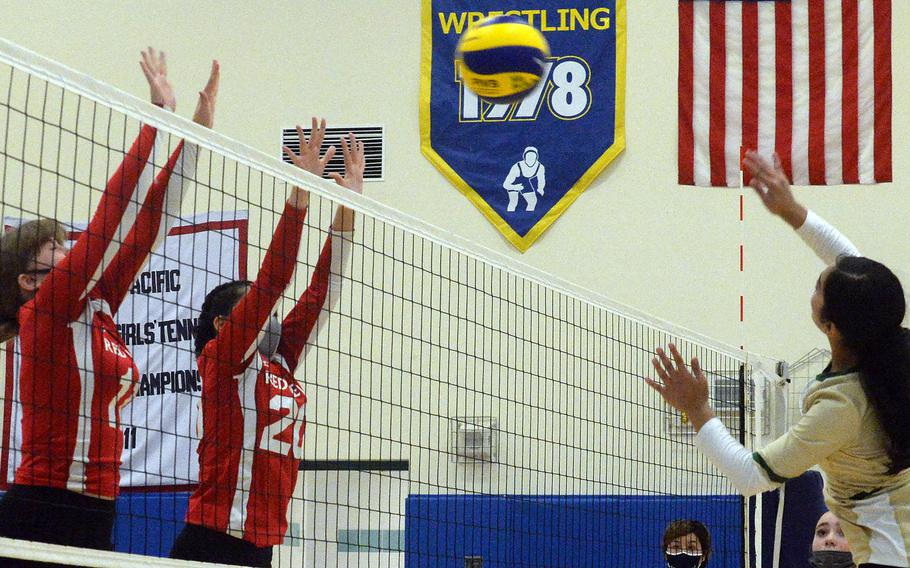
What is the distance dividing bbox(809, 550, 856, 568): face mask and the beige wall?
2840 mm

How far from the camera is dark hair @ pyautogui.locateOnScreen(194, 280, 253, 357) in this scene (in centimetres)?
450

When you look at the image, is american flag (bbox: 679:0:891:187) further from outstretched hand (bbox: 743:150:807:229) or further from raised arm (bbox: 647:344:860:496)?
raised arm (bbox: 647:344:860:496)

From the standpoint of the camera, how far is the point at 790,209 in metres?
3.95

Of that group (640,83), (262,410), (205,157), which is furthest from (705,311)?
(262,410)

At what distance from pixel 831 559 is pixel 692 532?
0.67 m

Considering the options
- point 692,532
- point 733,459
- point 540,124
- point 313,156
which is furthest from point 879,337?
point 540,124

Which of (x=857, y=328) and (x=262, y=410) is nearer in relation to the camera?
(x=857, y=328)

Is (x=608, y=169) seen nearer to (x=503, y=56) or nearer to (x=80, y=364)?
(x=503, y=56)

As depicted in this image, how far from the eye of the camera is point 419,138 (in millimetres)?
9422

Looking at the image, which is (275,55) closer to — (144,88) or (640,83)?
(144,88)

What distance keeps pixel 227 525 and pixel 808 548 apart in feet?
12.7

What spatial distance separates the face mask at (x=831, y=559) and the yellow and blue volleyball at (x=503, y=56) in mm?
2660

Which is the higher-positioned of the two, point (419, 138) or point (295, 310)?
point (419, 138)

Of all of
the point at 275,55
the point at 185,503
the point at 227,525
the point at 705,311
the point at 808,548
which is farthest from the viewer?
the point at 275,55
